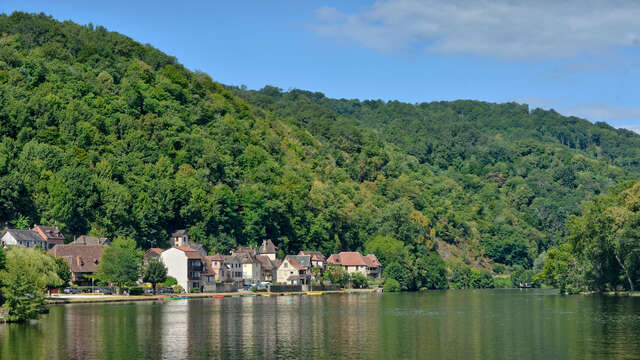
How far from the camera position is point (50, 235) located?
126m

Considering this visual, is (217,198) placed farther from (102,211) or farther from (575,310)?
(575,310)

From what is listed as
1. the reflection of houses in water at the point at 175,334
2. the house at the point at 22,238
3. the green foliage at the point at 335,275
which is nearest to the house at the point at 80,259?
the house at the point at 22,238

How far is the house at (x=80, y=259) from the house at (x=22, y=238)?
13.9 feet

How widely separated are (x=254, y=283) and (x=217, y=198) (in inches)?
760

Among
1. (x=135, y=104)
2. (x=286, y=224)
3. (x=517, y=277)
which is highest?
(x=135, y=104)

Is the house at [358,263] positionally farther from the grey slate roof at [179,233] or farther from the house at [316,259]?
the grey slate roof at [179,233]

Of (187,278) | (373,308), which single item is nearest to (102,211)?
(187,278)

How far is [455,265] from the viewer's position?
198 metres

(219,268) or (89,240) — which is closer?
(89,240)

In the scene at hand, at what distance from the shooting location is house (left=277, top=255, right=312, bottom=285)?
151 metres

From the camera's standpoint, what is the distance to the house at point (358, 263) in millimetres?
165250

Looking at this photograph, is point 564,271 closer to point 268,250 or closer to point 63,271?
point 268,250

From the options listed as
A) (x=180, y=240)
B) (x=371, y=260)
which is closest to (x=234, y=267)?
(x=180, y=240)

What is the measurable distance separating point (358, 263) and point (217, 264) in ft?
118
